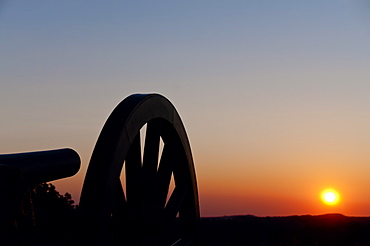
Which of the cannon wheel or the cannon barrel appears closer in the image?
the cannon barrel

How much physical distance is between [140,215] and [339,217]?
12720 millimetres

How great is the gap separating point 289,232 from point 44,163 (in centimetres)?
1113

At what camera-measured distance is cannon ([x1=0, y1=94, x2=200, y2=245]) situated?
560cm

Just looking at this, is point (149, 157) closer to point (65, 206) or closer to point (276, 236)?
point (65, 206)

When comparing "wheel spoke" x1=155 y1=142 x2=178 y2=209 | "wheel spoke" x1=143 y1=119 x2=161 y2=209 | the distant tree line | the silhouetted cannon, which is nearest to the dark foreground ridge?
the distant tree line

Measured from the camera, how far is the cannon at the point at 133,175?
5600 mm

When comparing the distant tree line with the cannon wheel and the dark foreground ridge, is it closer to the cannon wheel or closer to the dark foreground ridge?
the cannon wheel

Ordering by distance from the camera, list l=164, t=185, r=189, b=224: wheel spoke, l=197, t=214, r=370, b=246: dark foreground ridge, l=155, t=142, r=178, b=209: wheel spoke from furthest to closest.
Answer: l=197, t=214, r=370, b=246: dark foreground ridge, l=164, t=185, r=189, b=224: wheel spoke, l=155, t=142, r=178, b=209: wheel spoke

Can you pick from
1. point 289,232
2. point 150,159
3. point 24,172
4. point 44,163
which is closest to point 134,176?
point 150,159

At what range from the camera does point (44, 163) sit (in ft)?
17.1

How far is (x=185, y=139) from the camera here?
8.34m

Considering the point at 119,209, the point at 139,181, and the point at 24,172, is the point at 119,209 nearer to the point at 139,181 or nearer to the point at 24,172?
the point at 139,181

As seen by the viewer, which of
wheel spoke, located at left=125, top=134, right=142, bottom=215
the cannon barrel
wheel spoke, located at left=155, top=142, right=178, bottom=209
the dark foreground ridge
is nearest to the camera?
the cannon barrel

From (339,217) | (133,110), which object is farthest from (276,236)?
(133,110)
